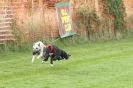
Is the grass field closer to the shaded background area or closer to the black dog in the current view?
the black dog

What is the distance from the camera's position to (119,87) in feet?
44.4

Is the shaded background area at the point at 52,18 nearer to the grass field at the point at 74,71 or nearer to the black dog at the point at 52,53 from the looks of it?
the grass field at the point at 74,71

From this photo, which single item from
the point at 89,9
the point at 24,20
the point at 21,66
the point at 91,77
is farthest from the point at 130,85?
the point at 89,9

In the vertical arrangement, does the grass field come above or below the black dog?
below

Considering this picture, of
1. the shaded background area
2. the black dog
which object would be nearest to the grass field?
the black dog

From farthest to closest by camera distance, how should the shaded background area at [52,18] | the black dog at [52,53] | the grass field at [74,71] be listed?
the shaded background area at [52,18]
the black dog at [52,53]
the grass field at [74,71]

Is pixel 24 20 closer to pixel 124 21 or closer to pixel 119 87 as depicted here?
pixel 124 21

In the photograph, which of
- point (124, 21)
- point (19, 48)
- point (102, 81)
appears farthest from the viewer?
point (124, 21)

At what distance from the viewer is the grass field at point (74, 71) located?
46.2ft

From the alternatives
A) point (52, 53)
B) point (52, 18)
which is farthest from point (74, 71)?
point (52, 18)

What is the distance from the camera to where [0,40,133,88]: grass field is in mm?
14086

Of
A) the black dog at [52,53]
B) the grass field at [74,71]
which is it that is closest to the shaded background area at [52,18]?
the grass field at [74,71]

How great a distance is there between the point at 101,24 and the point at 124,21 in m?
2.47

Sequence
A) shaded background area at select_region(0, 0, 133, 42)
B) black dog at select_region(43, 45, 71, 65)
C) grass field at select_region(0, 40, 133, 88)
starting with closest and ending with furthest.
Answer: grass field at select_region(0, 40, 133, 88) < black dog at select_region(43, 45, 71, 65) < shaded background area at select_region(0, 0, 133, 42)
